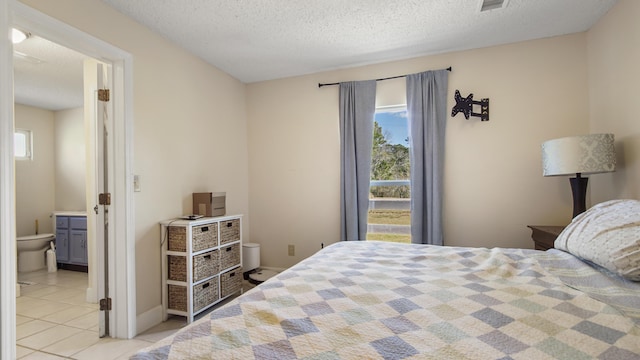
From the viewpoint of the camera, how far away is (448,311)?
3.22 feet

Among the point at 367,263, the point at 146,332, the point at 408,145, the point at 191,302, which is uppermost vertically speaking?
the point at 408,145

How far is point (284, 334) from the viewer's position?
85 cm

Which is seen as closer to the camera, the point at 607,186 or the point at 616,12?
the point at 616,12

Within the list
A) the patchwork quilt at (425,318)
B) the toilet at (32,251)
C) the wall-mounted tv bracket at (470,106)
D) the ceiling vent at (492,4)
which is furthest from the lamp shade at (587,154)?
the toilet at (32,251)

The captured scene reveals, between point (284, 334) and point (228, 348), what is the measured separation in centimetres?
16

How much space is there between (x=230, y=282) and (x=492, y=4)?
3299 millimetres

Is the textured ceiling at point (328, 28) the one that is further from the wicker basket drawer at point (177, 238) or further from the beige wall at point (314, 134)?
the wicker basket drawer at point (177, 238)

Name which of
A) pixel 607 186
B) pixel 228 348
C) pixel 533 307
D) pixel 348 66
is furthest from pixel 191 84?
pixel 607 186

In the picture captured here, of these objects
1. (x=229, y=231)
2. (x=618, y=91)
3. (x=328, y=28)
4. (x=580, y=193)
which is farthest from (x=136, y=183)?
(x=618, y=91)

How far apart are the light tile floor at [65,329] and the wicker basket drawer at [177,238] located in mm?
654

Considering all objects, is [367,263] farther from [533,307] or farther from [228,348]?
[228,348]

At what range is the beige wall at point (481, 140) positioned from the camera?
107 inches

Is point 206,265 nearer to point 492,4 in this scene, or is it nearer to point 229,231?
point 229,231

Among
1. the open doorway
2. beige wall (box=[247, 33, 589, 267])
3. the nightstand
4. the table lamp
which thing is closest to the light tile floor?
the open doorway
